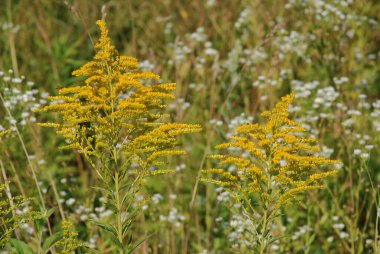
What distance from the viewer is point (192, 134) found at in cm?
474

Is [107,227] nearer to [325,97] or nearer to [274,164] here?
[274,164]

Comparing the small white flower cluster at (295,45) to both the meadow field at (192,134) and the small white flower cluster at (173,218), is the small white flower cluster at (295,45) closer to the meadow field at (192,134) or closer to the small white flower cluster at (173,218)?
the meadow field at (192,134)

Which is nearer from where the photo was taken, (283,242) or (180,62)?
(283,242)

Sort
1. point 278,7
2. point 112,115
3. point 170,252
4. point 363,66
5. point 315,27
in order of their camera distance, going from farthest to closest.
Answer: point 278,7 → point 363,66 → point 315,27 → point 170,252 → point 112,115

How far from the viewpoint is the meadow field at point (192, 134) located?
2461mm

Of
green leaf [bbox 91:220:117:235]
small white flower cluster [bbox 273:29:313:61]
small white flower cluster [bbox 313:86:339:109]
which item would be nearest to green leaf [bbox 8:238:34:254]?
green leaf [bbox 91:220:117:235]

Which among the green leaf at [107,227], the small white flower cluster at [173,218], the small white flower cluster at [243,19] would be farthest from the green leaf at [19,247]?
the small white flower cluster at [243,19]

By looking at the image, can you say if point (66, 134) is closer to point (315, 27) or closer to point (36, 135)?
point (36, 135)

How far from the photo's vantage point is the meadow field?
96.9 inches

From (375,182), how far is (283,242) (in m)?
1.07

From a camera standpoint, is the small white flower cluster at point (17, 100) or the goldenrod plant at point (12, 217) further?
the small white flower cluster at point (17, 100)

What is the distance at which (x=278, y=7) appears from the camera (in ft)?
20.2

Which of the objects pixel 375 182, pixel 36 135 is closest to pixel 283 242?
pixel 375 182

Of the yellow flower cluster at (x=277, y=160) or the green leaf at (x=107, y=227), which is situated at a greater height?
the yellow flower cluster at (x=277, y=160)
